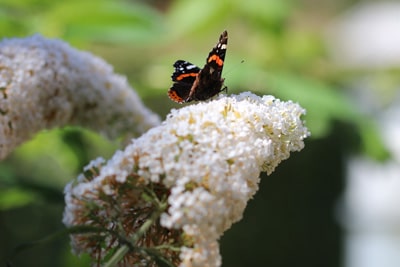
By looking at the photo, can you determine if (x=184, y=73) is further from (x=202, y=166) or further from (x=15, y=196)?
(x=15, y=196)

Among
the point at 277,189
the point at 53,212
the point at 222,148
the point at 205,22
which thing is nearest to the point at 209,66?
the point at 222,148

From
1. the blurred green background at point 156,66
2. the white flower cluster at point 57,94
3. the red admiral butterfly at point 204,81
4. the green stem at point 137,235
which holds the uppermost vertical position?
the blurred green background at point 156,66

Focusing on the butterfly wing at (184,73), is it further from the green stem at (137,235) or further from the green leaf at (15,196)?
the green leaf at (15,196)

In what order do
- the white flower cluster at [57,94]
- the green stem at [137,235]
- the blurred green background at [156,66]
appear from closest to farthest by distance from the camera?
1. the green stem at [137,235]
2. the white flower cluster at [57,94]
3. the blurred green background at [156,66]

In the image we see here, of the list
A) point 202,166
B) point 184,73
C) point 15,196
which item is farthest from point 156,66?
point 202,166

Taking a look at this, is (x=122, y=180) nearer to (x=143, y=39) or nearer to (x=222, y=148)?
(x=222, y=148)

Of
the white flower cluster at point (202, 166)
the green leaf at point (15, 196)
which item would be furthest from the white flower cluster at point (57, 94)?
the white flower cluster at point (202, 166)
